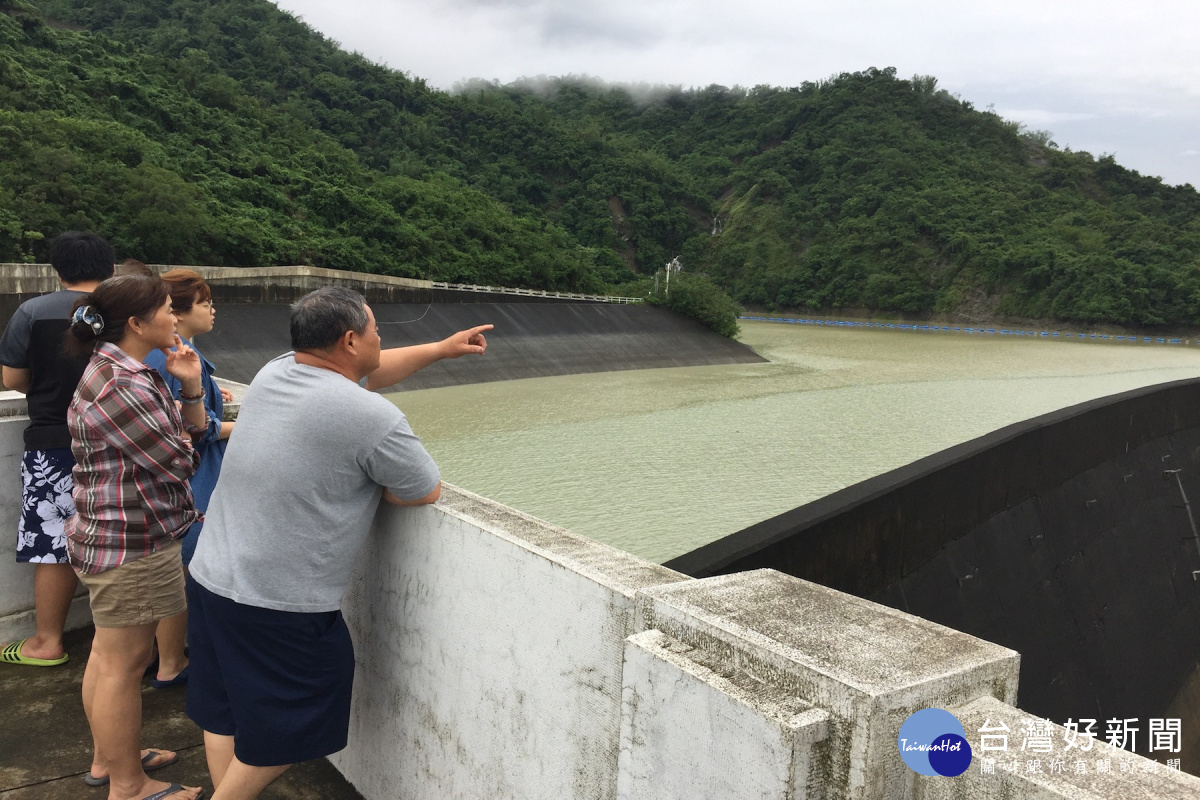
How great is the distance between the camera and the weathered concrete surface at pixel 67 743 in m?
2.04

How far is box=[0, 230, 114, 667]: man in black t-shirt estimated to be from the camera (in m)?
2.38

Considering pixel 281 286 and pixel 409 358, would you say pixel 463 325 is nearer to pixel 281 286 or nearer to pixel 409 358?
pixel 281 286

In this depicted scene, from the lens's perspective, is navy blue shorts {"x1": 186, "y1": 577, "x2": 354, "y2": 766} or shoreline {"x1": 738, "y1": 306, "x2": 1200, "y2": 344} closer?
navy blue shorts {"x1": 186, "y1": 577, "x2": 354, "y2": 766}

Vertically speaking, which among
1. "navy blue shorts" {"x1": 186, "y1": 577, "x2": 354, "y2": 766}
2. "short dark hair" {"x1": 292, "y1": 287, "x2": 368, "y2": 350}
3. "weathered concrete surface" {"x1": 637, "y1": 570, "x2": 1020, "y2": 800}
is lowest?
"navy blue shorts" {"x1": 186, "y1": 577, "x2": 354, "y2": 766}

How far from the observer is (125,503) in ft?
6.19

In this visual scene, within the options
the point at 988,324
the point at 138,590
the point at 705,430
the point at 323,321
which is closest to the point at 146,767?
the point at 138,590

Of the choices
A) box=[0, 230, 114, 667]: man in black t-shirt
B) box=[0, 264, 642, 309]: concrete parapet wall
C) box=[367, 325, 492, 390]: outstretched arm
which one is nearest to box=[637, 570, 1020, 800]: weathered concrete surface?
box=[367, 325, 492, 390]: outstretched arm

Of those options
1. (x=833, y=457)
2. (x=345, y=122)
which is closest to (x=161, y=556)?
(x=833, y=457)

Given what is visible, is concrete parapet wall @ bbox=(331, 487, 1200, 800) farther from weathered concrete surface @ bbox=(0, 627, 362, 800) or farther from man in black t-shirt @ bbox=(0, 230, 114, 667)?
man in black t-shirt @ bbox=(0, 230, 114, 667)

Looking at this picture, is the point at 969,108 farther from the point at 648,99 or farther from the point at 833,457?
the point at 833,457

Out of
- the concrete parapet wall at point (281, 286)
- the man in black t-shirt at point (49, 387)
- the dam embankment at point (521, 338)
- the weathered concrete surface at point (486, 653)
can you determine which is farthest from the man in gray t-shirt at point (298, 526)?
the dam embankment at point (521, 338)

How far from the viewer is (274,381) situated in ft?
5.25

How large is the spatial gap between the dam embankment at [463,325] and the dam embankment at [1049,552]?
1300cm

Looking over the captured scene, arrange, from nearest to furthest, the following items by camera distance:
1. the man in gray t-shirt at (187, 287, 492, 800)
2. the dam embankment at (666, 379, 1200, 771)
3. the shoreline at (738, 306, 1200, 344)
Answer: the man in gray t-shirt at (187, 287, 492, 800) → the dam embankment at (666, 379, 1200, 771) → the shoreline at (738, 306, 1200, 344)
